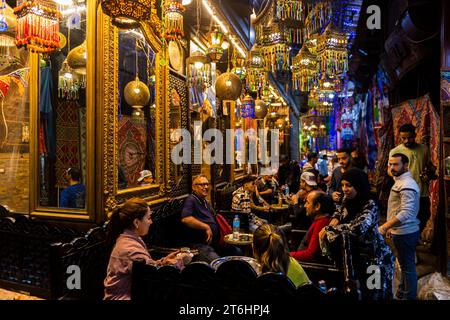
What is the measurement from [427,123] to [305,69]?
111 inches

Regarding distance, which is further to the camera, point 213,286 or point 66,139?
point 66,139

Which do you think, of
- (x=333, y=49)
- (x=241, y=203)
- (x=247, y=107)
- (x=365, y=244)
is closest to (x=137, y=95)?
(x=241, y=203)

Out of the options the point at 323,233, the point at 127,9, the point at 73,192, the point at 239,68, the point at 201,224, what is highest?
the point at 239,68

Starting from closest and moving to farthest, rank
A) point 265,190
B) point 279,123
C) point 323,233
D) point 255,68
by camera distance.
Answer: point 323,233 → point 255,68 → point 265,190 → point 279,123

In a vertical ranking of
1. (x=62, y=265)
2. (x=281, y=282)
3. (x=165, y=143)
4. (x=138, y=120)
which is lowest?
(x=62, y=265)

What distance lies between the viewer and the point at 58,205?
3535mm

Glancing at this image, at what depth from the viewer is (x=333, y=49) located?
466cm

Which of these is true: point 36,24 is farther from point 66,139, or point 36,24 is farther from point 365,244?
point 365,244

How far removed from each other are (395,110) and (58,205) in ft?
26.0

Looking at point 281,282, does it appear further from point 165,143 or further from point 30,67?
point 30,67

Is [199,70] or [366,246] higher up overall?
[199,70]

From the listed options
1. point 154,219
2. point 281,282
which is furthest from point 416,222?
point 154,219

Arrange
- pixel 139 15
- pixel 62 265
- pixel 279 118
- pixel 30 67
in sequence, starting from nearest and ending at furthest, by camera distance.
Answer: pixel 62 265, pixel 139 15, pixel 30 67, pixel 279 118
